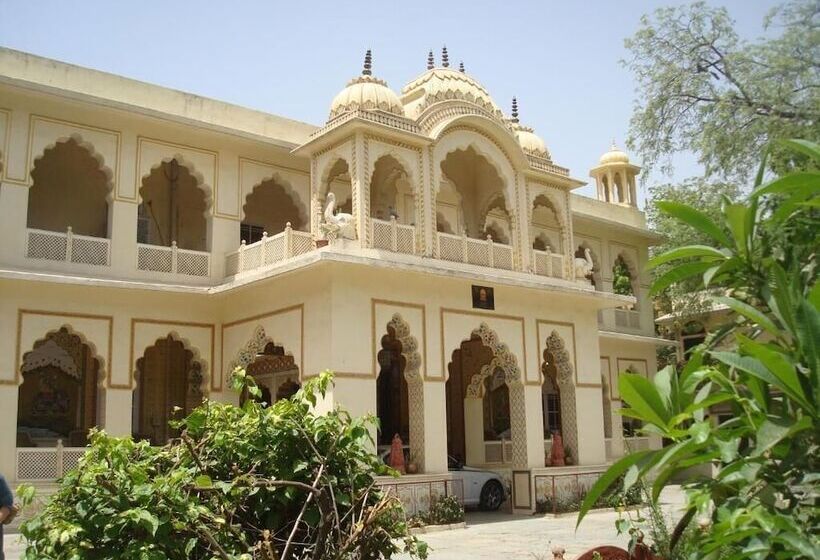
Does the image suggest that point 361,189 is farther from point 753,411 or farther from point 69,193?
point 753,411

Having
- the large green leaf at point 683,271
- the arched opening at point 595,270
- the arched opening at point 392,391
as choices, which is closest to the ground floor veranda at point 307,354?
the arched opening at point 392,391

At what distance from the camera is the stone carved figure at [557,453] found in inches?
→ 614

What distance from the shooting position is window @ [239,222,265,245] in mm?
16547

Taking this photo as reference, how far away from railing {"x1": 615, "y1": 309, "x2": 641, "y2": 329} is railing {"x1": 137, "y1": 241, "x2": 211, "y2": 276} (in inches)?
447

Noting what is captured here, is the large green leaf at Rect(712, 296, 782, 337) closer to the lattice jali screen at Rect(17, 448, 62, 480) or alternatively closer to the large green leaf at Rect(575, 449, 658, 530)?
the large green leaf at Rect(575, 449, 658, 530)

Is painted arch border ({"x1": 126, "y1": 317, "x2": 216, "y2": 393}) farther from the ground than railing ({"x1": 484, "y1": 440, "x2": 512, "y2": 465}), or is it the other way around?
painted arch border ({"x1": 126, "y1": 317, "x2": 216, "y2": 393})

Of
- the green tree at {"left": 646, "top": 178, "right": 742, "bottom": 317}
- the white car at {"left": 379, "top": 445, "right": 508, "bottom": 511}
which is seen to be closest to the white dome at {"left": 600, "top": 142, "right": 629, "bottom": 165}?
the green tree at {"left": 646, "top": 178, "right": 742, "bottom": 317}

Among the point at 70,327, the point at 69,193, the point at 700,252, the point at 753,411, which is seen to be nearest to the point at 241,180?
the point at 69,193

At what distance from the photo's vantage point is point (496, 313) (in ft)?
49.7

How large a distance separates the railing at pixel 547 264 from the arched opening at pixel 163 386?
6.51 m

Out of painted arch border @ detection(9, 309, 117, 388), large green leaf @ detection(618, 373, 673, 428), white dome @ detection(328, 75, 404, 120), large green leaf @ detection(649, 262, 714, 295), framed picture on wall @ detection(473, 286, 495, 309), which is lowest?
large green leaf @ detection(618, 373, 673, 428)

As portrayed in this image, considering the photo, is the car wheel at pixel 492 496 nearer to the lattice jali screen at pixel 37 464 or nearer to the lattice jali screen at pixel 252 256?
the lattice jali screen at pixel 252 256

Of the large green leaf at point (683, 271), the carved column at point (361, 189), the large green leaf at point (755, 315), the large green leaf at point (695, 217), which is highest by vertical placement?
the carved column at point (361, 189)

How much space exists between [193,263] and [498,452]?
276 inches
